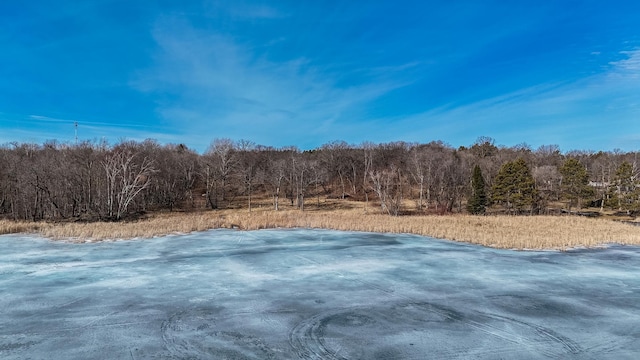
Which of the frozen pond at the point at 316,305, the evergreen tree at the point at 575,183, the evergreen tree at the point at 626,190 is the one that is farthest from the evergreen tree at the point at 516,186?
the frozen pond at the point at 316,305

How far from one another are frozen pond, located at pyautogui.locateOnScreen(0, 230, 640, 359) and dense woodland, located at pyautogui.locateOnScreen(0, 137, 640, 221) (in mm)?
24404

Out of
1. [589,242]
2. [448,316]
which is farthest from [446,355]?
[589,242]

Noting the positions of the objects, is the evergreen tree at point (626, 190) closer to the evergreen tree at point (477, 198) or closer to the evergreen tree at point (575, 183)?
the evergreen tree at point (575, 183)

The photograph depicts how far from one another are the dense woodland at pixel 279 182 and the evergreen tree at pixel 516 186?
94mm

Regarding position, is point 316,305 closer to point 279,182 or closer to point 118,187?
point 118,187

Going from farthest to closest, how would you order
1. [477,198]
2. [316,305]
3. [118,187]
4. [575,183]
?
[575,183] < [477,198] < [118,187] < [316,305]

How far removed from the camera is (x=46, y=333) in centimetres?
515

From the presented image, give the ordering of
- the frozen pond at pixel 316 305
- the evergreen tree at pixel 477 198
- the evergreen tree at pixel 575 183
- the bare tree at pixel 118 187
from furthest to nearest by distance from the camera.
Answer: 1. the evergreen tree at pixel 575 183
2. the evergreen tree at pixel 477 198
3. the bare tree at pixel 118 187
4. the frozen pond at pixel 316 305

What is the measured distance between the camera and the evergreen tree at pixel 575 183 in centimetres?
4141

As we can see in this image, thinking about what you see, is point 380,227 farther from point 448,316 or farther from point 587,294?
point 448,316

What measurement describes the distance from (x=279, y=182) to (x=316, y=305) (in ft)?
125

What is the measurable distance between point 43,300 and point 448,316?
6.56 m

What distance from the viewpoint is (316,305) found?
6453mm

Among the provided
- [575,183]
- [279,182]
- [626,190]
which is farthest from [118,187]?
[626,190]
